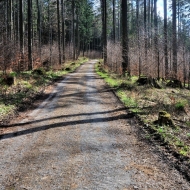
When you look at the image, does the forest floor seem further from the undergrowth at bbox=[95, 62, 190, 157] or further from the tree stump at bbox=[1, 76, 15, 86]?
the tree stump at bbox=[1, 76, 15, 86]

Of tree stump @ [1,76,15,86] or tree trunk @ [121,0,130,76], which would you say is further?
tree trunk @ [121,0,130,76]

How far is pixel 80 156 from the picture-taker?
199 inches

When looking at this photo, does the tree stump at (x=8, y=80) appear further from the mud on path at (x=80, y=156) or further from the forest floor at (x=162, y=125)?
the forest floor at (x=162, y=125)

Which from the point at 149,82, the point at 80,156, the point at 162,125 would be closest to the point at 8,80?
the point at 149,82

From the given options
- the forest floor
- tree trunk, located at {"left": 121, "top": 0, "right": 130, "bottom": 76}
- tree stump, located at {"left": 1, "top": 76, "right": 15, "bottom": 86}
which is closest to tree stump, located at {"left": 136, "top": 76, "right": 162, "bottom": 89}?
the forest floor

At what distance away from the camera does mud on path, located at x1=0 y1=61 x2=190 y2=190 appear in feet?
13.2

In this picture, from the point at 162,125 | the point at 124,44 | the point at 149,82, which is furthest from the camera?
the point at 124,44

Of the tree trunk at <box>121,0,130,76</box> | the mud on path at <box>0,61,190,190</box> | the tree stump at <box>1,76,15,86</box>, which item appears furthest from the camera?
the tree trunk at <box>121,0,130,76</box>

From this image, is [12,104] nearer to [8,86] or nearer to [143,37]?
[8,86]

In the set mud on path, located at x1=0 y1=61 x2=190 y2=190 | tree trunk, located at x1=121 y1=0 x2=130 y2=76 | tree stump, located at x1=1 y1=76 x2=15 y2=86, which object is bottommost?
mud on path, located at x1=0 y1=61 x2=190 y2=190

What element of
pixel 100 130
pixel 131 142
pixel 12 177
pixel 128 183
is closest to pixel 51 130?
pixel 100 130

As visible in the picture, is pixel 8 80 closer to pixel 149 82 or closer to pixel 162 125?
pixel 149 82

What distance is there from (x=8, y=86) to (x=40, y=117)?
5.15 m

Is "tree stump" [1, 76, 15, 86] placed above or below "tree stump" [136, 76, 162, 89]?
above
